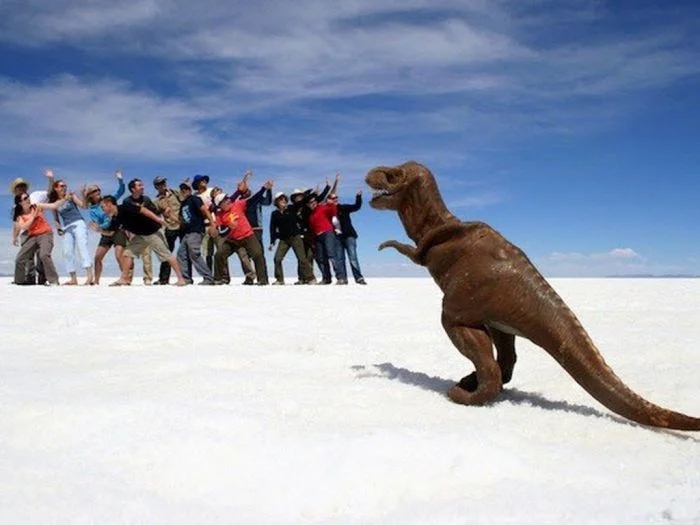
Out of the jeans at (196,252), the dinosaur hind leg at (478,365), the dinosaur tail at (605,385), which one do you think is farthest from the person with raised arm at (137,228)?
the dinosaur tail at (605,385)

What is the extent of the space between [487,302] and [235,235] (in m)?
9.48

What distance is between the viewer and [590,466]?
2873 mm

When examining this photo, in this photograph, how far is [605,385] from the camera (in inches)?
138

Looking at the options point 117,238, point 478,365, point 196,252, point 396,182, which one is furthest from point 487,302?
point 117,238

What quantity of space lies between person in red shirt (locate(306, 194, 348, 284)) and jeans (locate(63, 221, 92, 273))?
4.52 meters

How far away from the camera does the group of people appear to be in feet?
39.2

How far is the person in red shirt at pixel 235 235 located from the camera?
41.6 feet

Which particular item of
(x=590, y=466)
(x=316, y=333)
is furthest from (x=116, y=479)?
(x=316, y=333)

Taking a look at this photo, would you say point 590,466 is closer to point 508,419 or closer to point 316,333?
point 508,419

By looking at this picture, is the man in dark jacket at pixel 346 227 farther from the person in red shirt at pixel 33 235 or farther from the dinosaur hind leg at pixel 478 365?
the dinosaur hind leg at pixel 478 365

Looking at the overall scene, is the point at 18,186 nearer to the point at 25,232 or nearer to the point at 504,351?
the point at 25,232

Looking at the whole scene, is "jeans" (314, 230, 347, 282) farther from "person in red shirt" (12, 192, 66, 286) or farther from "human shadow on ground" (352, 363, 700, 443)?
"human shadow on ground" (352, 363, 700, 443)

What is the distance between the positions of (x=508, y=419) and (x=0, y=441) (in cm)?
249

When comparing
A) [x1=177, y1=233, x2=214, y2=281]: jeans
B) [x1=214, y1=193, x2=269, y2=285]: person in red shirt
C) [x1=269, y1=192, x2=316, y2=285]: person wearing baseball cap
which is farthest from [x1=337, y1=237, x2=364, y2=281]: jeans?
[x1=177, y1=233, x2=214, y2=281]: jeans
